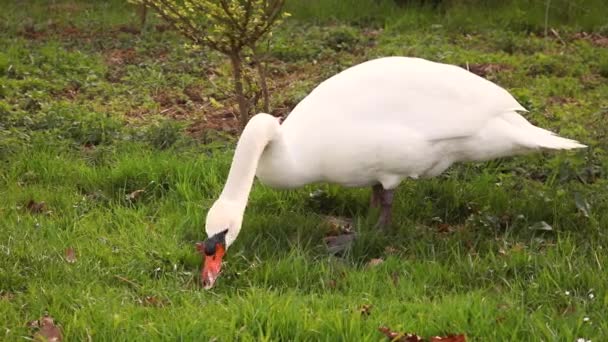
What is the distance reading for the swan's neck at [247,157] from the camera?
4875 mm

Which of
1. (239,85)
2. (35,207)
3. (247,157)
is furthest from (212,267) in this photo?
(239,85)

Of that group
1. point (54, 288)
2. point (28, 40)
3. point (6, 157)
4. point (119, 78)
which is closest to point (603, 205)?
point (54, 288)

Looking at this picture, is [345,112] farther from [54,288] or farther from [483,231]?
[54,288]

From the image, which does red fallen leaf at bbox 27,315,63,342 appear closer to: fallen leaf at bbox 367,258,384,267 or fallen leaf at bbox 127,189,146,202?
fallen leaf at bbox 367,258,384,267

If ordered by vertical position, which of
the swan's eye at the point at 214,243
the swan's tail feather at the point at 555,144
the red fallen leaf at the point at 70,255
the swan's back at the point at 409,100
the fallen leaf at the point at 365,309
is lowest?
the red fallen leaf at the point at 70,255

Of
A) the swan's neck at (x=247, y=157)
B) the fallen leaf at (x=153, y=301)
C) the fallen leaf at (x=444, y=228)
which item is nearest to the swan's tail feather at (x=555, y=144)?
the fallen leaf at (x=444, y=228)

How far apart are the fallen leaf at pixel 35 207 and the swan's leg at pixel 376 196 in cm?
199

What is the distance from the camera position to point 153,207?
5848 mm

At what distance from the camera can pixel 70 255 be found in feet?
16.2

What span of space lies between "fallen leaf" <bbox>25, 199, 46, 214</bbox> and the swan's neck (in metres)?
1.45

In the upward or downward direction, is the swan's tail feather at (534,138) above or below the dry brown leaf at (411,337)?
above

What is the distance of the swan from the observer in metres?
5.04

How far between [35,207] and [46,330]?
1.93 meters

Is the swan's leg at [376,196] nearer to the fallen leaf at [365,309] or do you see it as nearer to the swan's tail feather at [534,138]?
the swan's tail feather at [534,138]
